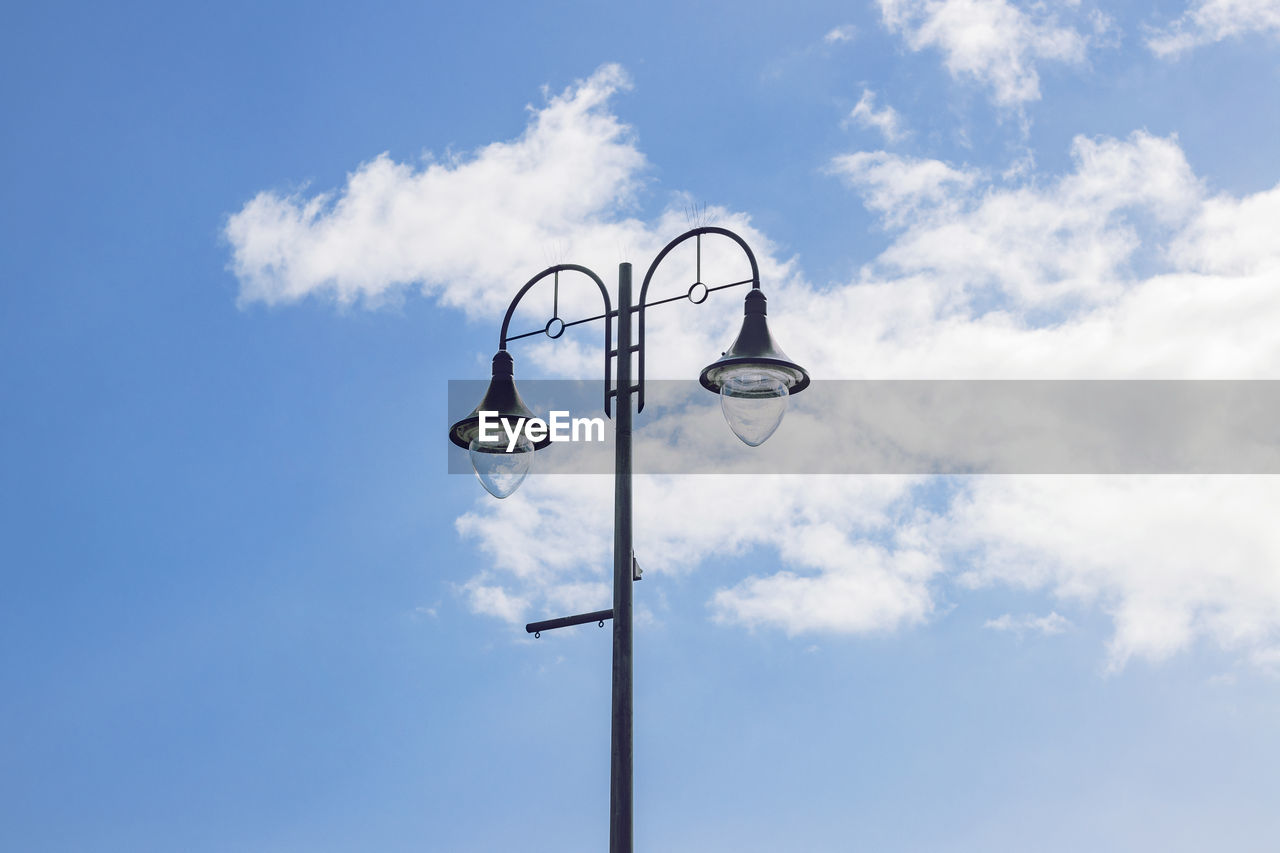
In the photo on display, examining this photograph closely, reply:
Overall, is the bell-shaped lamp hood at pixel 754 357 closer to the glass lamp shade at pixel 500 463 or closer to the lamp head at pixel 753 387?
the lamp head at pixel 753 387

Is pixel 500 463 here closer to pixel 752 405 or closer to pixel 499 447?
pixel 499 447

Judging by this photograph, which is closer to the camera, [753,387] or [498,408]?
[753,387]

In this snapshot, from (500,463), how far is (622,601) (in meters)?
1.80

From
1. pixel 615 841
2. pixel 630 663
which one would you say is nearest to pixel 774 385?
pixel 630 663

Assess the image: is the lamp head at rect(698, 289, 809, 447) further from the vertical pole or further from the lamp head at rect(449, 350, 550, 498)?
the lamp head at rect(449, 350, 550, 498)

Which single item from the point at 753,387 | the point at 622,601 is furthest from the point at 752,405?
the point at 622,601

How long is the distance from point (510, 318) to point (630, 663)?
139 inches

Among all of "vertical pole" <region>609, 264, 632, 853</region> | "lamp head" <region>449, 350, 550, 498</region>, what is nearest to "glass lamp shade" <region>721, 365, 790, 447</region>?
"vertical pole" <region>609, 264, 632, 853</region>

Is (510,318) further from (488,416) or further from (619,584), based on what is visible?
(619,584)

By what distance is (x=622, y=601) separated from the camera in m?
9.64

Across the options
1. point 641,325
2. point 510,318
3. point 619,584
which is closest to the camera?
point 619,584

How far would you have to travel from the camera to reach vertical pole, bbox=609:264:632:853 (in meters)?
9.12

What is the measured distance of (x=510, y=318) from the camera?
450 inches

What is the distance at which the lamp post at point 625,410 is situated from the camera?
932 cm
